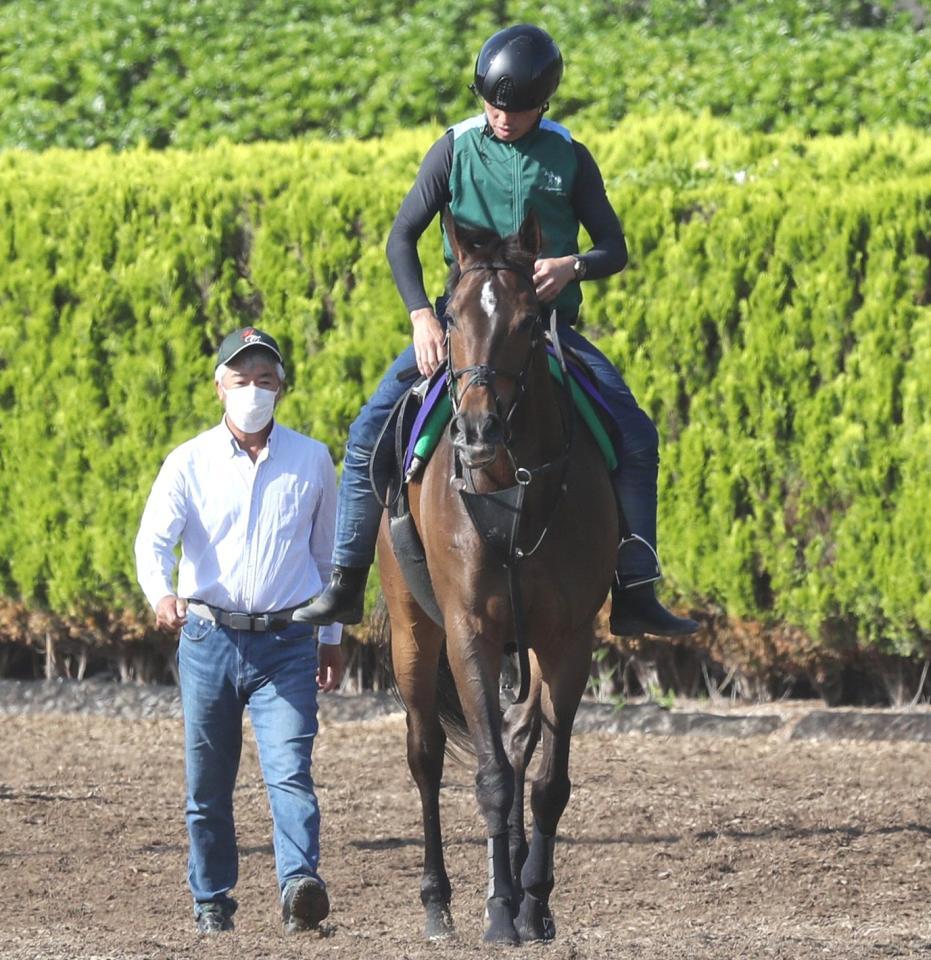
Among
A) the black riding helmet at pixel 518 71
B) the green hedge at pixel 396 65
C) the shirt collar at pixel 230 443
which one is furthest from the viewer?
the green hedge at pixel 396 65

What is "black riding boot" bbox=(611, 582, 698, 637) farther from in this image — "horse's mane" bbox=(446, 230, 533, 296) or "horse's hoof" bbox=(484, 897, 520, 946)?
"horse's mane" bbox=(446, 230, 533, 296)

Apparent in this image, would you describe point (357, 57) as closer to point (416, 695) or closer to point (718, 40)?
point (718, 40)

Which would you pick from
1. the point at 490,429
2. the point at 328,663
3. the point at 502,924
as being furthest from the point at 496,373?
the point at 502,924

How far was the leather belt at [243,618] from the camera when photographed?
20.4ft

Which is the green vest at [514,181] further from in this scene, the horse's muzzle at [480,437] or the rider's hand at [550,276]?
the horse's muzzle at [480,437]

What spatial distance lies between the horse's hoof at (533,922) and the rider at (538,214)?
100cm

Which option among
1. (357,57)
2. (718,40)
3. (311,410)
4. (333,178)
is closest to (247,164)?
(333,178)

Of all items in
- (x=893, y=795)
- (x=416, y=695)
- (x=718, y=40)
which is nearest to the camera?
(x=416, y=695)

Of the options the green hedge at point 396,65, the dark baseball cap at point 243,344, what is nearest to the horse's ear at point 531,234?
the dark baseball cap at point 243,344

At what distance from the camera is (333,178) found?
420 inches

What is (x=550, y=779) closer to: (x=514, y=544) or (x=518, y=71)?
(x=514, y=544)

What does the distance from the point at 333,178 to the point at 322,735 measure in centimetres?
304

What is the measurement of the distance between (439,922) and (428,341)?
1.90m

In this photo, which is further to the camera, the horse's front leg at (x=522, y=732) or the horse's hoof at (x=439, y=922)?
the horse's front leg at (x=522, y=732)
